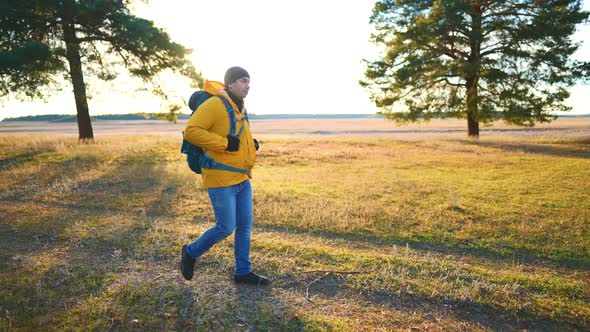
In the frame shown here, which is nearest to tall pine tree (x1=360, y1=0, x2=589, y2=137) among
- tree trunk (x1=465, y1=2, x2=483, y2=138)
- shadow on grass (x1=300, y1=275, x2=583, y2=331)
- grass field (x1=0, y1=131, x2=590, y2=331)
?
tree trunk (x1=465, y1=2, x2=483, y2=138)

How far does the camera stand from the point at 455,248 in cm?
564

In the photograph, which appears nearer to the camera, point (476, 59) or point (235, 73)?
point (235, 73)

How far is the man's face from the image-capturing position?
3.75 meters

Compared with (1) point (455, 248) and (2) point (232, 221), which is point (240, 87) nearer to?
(2) point (232, 221)

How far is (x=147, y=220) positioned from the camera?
6734 mm

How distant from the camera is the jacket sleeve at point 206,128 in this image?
11.6ft

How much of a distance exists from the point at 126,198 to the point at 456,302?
716cm

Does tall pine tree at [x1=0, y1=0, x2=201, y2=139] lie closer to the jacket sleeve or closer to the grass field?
the grass field

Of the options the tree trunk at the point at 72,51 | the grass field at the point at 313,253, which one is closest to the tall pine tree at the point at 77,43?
the tree trunk at the point at 72,51

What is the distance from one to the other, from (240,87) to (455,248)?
4.08m

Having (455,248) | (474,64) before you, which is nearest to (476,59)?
(474,64)

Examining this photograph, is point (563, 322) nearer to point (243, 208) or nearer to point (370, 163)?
point (243, 208)

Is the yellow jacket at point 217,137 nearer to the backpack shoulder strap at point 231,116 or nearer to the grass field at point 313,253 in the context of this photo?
the backpack shoulder strap at point 231,116

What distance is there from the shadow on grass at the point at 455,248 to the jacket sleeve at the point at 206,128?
309 centimetres
